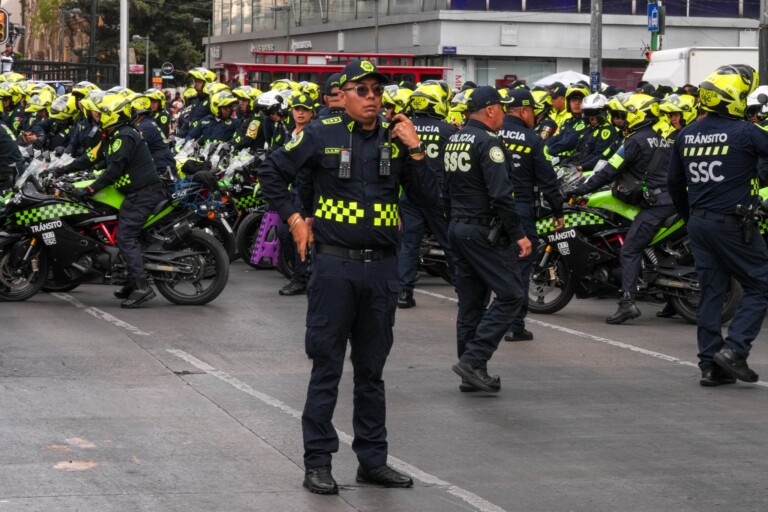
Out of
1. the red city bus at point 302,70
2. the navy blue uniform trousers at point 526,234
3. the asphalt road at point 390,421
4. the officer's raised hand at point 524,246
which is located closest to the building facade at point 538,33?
the red city bus at point 302,70

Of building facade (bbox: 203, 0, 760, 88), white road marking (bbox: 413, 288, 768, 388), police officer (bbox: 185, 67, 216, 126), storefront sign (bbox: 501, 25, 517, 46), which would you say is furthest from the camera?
storefront sign (bbox: 501, 25, 517, 46)

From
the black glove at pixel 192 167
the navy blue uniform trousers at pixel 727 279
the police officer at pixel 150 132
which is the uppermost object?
the police officer at pixel 150 132

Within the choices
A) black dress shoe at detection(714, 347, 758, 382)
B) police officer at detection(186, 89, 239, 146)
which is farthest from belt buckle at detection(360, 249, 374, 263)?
police officer at detection(186, 89, 239, 146)

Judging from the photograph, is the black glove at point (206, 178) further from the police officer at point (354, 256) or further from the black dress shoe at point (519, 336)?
the police officer at point (354, 256)

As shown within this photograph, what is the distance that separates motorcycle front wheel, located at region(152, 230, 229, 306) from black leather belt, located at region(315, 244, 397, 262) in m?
6.31

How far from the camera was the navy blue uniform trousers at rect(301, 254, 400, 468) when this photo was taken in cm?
647

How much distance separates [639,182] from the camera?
1227 cm

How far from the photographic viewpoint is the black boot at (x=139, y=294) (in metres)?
12.7

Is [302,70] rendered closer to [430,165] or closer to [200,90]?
[200,90]

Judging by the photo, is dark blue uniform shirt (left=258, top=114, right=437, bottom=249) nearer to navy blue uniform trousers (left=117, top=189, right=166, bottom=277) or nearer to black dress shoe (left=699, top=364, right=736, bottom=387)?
black dress shoe (left=699, top=364, right=736, bottom=387)

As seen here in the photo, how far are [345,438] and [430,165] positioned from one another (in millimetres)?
5073

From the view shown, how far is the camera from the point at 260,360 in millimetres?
10102

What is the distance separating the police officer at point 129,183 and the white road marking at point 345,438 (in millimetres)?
2421

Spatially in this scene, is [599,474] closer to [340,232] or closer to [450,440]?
[450,440]
